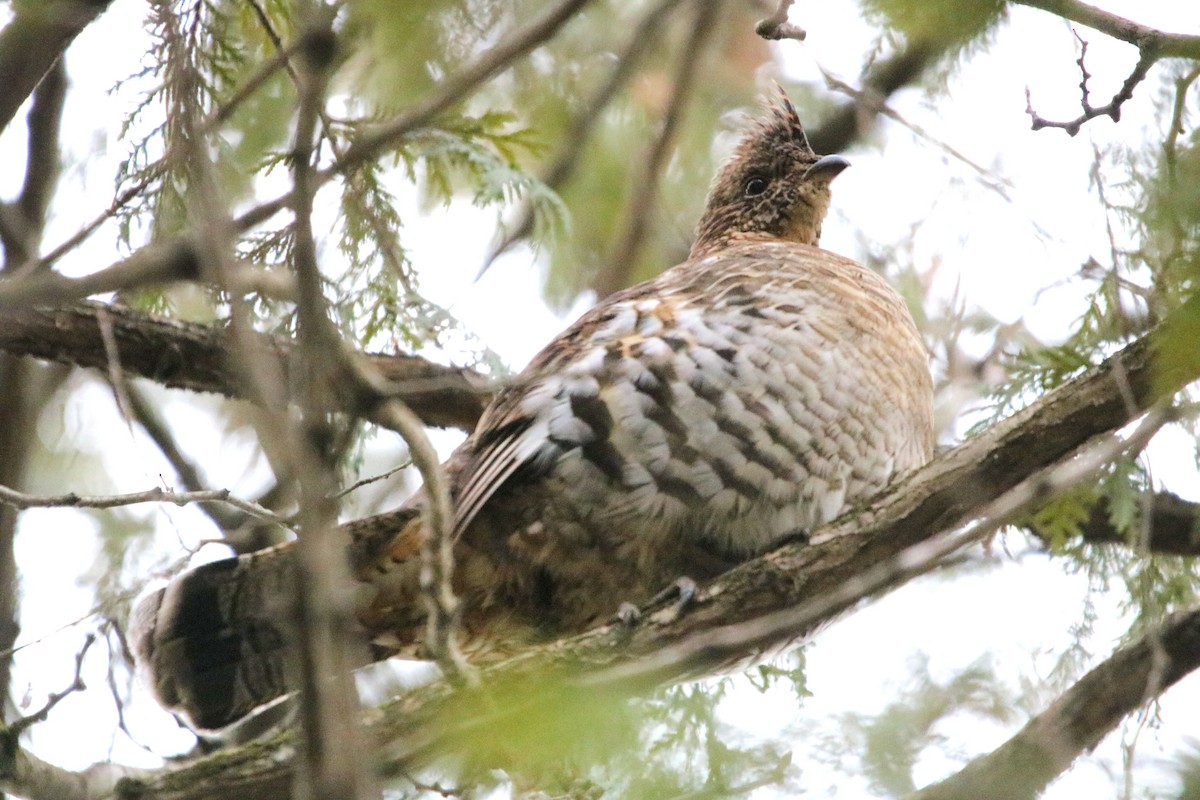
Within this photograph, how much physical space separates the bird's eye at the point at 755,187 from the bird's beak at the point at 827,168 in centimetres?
23

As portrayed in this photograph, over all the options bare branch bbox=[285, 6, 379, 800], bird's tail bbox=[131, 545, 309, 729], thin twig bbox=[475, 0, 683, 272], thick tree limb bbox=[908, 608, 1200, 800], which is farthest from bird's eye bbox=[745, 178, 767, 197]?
bare branch bbox=[285, 6, 379, 800]

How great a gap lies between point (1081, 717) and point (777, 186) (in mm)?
3905

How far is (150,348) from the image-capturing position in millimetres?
5348

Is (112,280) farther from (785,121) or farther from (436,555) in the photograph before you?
(785,121)

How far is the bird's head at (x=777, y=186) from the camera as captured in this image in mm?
6523

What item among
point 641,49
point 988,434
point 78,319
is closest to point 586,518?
point 988,434

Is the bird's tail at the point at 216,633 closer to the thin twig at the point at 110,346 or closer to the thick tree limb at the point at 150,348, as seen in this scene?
the thin twig at the point at 110,346

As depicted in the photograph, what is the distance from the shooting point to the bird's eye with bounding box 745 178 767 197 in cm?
664

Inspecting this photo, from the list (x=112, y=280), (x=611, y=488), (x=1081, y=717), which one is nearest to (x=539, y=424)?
(x=611, y=488)

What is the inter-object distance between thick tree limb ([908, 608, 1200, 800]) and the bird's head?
3.53m

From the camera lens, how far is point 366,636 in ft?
15.4

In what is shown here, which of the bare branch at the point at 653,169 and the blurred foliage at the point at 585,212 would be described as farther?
the bare branch at the point at 653,169

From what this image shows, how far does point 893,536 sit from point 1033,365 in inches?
40.5

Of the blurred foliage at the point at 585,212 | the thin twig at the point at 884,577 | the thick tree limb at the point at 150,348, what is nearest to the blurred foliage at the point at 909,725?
the blurred foliage at the point at 585,212
